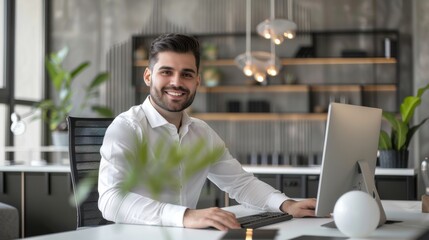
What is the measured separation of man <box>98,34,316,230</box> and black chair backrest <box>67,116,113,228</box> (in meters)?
0.48

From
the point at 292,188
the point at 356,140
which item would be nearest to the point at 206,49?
the point at 292,188

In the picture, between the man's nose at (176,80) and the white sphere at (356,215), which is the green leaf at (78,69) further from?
the white sphere at (356,215)

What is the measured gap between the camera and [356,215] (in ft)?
6.12

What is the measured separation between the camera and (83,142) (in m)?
3.03

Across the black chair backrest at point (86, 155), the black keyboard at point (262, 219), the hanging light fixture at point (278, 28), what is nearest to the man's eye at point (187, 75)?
the black keyboard at point (262, 219)

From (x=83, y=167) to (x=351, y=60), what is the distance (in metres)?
5.47

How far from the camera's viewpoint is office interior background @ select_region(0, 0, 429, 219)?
784 centimetres

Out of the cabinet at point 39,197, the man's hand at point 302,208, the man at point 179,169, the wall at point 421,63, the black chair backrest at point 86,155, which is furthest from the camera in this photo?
the wall at point 421,63

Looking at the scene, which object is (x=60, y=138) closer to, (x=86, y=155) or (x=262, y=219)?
(x=86, y=155)

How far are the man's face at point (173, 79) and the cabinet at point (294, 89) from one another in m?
5.43

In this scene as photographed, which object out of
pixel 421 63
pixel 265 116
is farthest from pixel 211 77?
pixel 421 63

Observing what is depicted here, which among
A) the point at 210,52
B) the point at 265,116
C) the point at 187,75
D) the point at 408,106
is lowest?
the point at 265,116

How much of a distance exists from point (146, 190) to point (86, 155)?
1100mm

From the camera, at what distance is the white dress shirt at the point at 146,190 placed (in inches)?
83.0
